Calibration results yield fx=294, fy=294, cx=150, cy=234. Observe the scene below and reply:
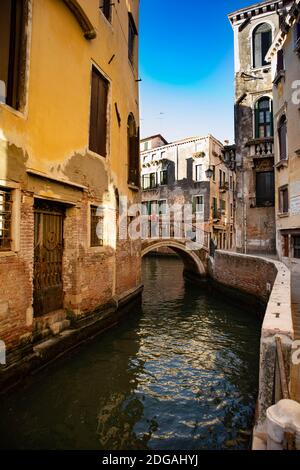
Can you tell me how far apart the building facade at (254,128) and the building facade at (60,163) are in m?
7.71

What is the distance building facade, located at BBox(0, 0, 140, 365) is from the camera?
4.45 metres

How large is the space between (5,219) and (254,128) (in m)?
13.5

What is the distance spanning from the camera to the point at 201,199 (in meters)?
23.4

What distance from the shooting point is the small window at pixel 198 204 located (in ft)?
76.4

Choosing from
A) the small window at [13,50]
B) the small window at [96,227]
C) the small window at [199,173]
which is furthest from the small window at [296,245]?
the small window at [199,173]

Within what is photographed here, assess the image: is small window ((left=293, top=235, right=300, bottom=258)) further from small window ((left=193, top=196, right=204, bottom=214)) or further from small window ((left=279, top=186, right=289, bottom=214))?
small window ((left=193, top=196, right=204, bottom=214))

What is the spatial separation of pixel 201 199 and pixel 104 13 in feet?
55.1

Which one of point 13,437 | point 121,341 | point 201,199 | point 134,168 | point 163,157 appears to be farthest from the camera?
point 163,157

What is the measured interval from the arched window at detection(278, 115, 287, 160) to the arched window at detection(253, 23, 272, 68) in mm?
4487

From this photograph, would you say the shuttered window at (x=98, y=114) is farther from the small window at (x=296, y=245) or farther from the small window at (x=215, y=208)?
the small window at (x=215, y=208)

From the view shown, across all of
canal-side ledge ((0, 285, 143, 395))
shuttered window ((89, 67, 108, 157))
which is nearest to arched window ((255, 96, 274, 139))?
Answer: shuttered window ((89, 67, 108, 157))

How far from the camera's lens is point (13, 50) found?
469cm

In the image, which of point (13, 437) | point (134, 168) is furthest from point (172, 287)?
point (13, 437)

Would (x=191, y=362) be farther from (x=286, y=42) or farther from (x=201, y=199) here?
(x=201, y=199)
